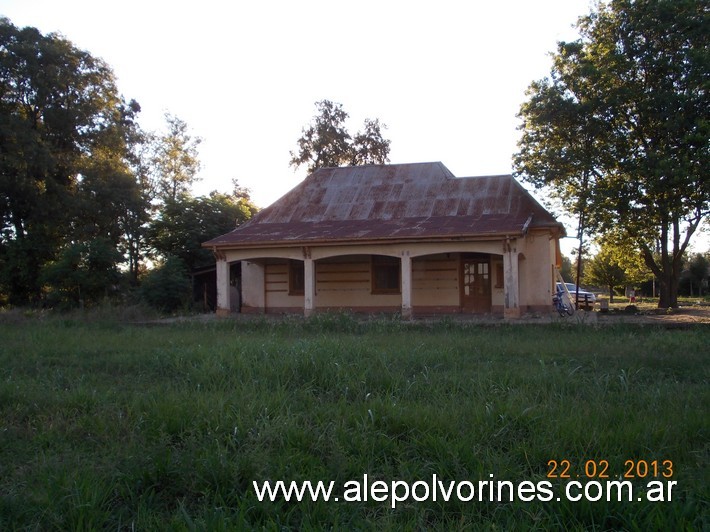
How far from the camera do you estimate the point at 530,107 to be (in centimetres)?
2239

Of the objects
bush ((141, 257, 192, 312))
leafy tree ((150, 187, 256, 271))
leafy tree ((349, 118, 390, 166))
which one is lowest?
bush ((141, 257, 192, 312))

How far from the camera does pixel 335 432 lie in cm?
558

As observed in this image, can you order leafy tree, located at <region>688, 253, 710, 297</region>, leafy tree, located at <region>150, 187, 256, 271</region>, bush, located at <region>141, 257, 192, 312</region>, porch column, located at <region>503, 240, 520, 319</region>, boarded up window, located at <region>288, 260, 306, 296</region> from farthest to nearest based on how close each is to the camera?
leafy tree, located at <region>688, 253, 710, 297</region> < leafy tree, located at <region>150, 187, 256, 271</region> < boarded up window, located at <region>288, 260, 306, 296</region> < bush, located at <region>141, 257, 192, 312</region> < porch column, located at <region>503, 240, 520, 319</region>

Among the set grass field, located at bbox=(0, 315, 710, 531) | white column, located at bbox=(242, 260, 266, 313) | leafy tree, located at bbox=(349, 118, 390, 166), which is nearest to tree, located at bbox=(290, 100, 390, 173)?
leafy tree, located at bbox=(349, 118, 390, 166)

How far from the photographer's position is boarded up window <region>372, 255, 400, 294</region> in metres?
22.4

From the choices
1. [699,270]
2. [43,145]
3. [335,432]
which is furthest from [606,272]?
[335,432]

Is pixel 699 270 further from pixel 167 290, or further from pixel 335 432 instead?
pixel 335 432

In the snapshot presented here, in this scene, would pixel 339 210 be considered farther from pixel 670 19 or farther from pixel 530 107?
Result: pixel 670 19

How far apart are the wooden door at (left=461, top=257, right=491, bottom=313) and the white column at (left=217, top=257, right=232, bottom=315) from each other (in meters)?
8.24

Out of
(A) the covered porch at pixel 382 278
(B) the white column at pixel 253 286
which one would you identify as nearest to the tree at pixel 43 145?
Result: (B) the white column at pixel 253 286

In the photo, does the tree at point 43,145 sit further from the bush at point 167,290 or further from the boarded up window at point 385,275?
the boarded up window at point 385,275

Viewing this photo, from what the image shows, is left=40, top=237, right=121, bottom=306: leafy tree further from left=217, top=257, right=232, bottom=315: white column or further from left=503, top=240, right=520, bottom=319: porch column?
left=503, top=240, right=520, bottom=319: porch column

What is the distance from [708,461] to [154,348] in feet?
30.4

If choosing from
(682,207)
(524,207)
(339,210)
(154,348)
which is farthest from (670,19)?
(154,348)
